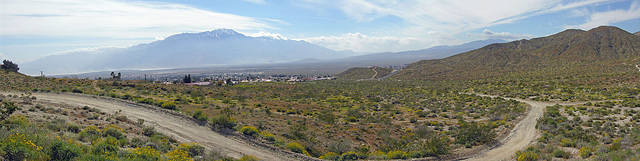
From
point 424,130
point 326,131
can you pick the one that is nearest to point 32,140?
point 326,131

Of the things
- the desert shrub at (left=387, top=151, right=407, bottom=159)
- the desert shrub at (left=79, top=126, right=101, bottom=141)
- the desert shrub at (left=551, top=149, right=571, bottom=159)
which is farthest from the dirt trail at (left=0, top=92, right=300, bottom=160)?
the desert shrub at (left=551, top=149, right=571, bottom=159)

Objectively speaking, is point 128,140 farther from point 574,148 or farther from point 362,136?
point 574,148

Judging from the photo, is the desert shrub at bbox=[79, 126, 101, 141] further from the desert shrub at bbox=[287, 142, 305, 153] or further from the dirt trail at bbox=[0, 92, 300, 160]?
the desert shrub at bbox=[287, 142, 305, 153]

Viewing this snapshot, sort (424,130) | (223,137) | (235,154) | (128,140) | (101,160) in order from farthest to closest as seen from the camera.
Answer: (424,130)
(223,137)
(235,154)
(128,140)
(101,160)

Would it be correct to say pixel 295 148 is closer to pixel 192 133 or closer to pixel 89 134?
pixel 192 133

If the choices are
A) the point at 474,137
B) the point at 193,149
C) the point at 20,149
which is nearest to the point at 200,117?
the point at 193,149

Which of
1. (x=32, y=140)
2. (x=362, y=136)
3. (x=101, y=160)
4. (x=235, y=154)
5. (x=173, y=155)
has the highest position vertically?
(x=32, y=140)

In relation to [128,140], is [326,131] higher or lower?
lower

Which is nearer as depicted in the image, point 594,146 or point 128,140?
point 128,140
